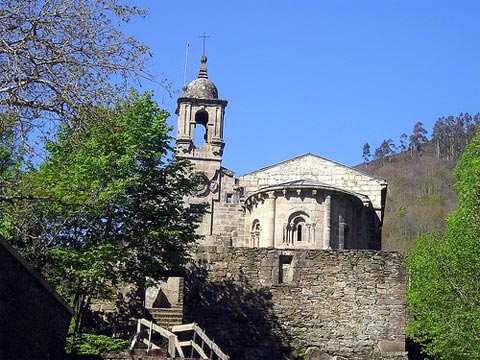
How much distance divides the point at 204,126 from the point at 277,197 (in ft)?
43.4

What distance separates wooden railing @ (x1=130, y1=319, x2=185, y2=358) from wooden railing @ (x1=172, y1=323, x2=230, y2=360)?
1.62ft

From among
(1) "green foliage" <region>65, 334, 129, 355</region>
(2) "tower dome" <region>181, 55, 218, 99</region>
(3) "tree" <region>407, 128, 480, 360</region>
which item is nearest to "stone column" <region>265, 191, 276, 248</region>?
(3) "tree" <region>407, 128, 480, 360</region>

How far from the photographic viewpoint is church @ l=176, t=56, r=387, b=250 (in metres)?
37.1

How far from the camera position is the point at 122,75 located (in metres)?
13.6

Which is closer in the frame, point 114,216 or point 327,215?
point 114,216

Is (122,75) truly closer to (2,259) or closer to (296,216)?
Answer: (2,259)

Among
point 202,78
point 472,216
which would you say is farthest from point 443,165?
point 472,216

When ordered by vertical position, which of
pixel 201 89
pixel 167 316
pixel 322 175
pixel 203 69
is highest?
pixel 203 69

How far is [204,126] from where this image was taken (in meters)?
49.7

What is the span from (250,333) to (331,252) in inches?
119

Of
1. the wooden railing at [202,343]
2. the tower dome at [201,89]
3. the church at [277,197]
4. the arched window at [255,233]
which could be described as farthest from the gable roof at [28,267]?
the tower dome at [201,89]

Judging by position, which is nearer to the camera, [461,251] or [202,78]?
[461,251]

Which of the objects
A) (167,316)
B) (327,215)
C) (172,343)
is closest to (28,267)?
(172,343)

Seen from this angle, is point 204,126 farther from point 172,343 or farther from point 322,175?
point 172,343
